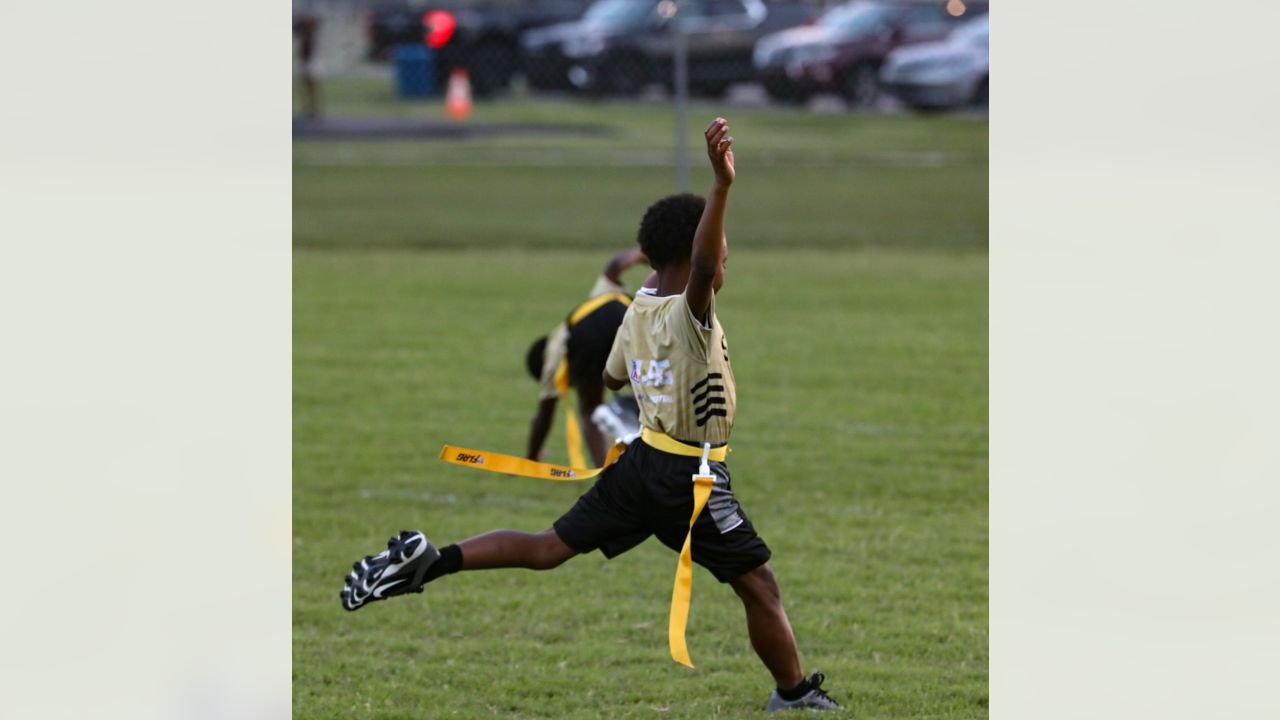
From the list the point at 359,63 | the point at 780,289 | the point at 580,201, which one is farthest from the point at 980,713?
the point at 359,63

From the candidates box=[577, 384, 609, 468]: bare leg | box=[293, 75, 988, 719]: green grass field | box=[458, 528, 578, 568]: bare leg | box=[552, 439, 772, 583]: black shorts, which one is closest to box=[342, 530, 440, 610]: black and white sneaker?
box=[458, 528, 578, 568]: bare leg

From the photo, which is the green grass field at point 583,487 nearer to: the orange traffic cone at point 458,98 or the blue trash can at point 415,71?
the orange traffic cone at point 458,98

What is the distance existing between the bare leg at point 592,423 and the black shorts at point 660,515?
111 inches

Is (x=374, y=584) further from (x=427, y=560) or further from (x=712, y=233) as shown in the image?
(x=712, y=233)

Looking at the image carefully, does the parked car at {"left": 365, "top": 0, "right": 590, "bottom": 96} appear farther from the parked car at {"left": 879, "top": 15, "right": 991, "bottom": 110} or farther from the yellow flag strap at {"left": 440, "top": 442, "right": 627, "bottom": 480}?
the yellow flag strap at {"left": 440, "top": 442, "right": 627, "bottom": 480}

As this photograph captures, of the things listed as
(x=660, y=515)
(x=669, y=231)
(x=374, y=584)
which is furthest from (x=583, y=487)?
(x=374, y=584)

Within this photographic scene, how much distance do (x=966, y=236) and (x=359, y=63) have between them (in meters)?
17.4

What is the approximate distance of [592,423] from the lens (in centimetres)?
763

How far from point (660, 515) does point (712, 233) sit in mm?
879

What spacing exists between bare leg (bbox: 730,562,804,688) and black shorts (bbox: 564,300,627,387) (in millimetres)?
2700

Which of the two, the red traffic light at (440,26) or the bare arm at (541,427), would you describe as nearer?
the bare arm at (541,427)

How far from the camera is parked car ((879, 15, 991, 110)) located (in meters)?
25.6

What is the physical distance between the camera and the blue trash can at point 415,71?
28406 millimetres

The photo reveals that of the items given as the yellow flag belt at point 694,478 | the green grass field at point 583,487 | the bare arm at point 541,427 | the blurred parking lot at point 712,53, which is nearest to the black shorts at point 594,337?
the bare arm at point 541,427
